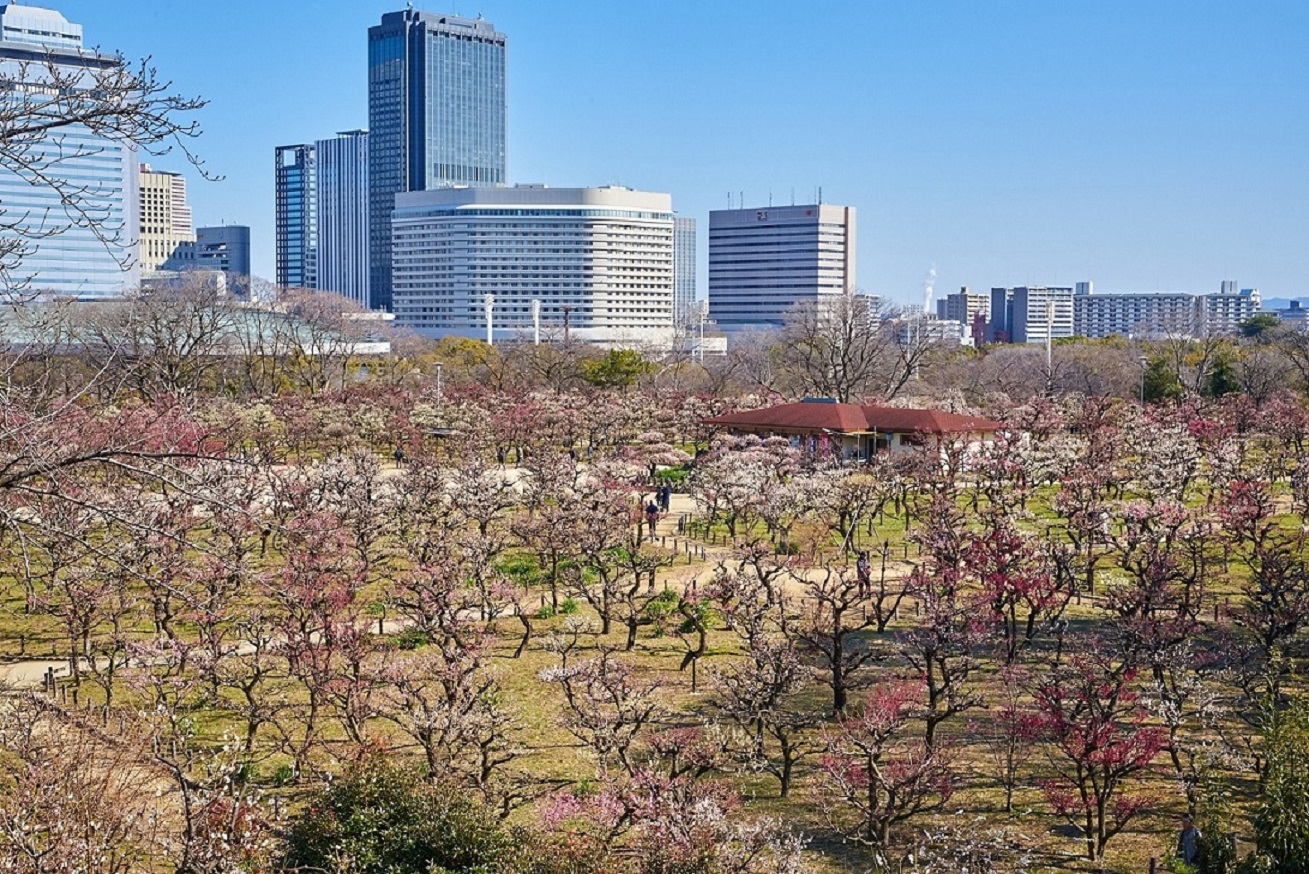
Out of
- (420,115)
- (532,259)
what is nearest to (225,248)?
(420,115)

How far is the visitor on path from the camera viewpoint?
10992mm

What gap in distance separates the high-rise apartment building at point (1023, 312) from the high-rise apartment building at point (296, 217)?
3511 inches

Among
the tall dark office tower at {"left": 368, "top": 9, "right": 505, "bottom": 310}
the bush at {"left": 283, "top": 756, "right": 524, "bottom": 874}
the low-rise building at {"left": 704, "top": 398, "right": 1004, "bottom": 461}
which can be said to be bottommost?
the bush at {"left": 283, "top": 756, "right": 524, "bottom": 874}

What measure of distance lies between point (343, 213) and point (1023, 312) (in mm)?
86969

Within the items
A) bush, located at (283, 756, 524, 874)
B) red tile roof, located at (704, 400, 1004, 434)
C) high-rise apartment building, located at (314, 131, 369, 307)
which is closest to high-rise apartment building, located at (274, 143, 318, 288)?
high-rise apartment building, located at (314, 131, 369, 307)

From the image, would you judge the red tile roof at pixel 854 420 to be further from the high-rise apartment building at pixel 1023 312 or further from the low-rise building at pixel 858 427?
the high-rise apartment building at pixel 1023 312

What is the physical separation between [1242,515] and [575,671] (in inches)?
468

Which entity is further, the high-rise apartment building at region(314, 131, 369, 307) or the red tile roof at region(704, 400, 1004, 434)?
the high-rise apartment building at region(314, 131, 369, 307)

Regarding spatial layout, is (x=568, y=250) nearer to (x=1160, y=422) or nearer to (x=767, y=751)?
(x=1160, y=422)

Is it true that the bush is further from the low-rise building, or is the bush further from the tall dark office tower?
the tall dark office tower

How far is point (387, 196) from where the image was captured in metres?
162

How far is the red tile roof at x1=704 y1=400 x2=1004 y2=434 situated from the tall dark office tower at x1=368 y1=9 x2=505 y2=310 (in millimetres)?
126109

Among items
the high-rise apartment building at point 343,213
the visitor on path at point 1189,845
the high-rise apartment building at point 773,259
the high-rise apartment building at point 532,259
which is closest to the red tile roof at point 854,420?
the visitor on path at point 1189,845

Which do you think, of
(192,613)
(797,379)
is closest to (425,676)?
(192,613)
